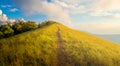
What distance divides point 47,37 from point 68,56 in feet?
58.5

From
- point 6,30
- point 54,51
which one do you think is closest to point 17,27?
point 6,30

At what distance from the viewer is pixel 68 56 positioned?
67562mm

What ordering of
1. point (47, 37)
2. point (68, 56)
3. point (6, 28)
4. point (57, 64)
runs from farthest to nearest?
point (6, 28), point (47, 37), point (68, 56), point (57, 64)

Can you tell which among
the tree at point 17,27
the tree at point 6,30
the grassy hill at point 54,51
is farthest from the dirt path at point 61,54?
the tree at point 6,30

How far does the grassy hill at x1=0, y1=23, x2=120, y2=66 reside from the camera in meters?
64.5

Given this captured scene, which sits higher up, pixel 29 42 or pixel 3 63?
pixel 29 42

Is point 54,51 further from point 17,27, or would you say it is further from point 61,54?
point 17,27

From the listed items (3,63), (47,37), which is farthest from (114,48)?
(3,63)

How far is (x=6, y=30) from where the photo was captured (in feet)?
367

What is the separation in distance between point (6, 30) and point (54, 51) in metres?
51.7

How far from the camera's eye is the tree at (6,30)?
110062 millimetres

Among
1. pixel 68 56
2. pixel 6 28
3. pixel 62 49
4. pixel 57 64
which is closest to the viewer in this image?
pixel 57 64

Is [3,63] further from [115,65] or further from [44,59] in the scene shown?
[115,65]

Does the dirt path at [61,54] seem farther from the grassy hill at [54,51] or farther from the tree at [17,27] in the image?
the tree at [17,27]
